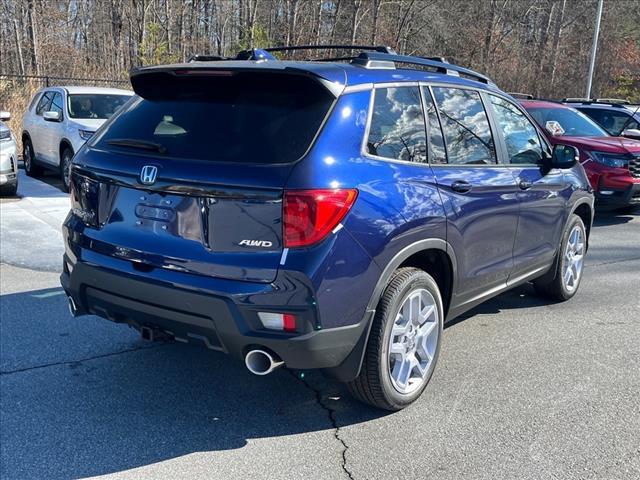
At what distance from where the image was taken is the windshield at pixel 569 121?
10104 millimetres

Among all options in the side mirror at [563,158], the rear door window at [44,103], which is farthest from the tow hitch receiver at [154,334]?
the rear door window at [44,103]

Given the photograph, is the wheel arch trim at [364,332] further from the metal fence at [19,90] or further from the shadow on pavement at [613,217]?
the metal fence at [19,90]

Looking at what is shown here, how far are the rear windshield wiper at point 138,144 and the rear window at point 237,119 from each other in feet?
0.04

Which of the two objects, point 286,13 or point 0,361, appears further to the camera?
point 286,13

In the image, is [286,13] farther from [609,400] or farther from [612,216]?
[609,400]

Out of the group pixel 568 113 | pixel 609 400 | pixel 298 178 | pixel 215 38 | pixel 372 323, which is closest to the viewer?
pixel 298 178

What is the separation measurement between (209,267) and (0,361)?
213 cm

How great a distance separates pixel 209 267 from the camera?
9.66 feet

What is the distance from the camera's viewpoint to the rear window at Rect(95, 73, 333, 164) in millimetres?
3002

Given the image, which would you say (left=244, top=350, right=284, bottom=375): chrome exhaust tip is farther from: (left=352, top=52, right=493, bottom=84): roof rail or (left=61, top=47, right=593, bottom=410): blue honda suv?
(left=352, top=52, right=493, bottom=84): roof rail

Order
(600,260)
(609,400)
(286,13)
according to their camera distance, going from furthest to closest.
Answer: (286,13) → (600,260) → (609,400)

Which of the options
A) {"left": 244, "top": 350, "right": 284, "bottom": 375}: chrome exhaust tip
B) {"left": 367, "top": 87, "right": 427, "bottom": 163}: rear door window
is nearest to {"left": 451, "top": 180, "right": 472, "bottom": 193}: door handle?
{"left": 367, "top": 87, "right": 427, "bottom": 163}: rear door window

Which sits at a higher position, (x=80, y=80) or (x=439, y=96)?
(x=439, y=96)

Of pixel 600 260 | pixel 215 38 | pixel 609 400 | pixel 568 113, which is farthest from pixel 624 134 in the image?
pixel 215 38
